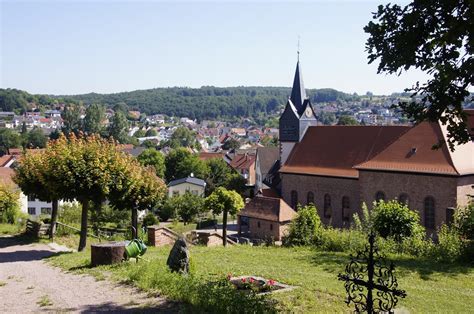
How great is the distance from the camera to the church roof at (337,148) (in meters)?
33.7

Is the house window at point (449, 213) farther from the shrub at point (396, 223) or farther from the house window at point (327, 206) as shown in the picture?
the house window at point (327, 206)

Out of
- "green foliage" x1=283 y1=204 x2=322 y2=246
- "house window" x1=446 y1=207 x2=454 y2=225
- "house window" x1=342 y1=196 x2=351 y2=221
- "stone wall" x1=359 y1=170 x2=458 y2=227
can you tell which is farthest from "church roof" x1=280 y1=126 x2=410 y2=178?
"green foliage" x1=283 y1=204 x2=322 y2=246

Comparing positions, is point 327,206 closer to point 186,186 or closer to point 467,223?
point 467,223

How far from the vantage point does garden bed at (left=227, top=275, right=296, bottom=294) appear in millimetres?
11031

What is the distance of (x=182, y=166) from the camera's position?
73062 mm

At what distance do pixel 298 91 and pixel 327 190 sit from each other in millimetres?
11419

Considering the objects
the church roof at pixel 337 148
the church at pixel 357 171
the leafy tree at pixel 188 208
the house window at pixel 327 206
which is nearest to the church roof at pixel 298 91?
the church at pixel 357 171

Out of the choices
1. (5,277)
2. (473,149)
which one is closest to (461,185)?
(473,149)

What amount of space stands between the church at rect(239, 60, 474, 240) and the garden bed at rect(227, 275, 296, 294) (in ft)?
53.5

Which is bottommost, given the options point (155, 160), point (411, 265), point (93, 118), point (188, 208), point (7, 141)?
point (188, 208)

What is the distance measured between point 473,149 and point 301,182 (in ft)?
43.4

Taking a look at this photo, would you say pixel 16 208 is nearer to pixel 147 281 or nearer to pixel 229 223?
pixel 147 281

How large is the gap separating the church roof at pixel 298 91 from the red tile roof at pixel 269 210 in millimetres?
11159

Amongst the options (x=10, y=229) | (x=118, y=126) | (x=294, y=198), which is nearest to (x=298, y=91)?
(x=294, y=198)
